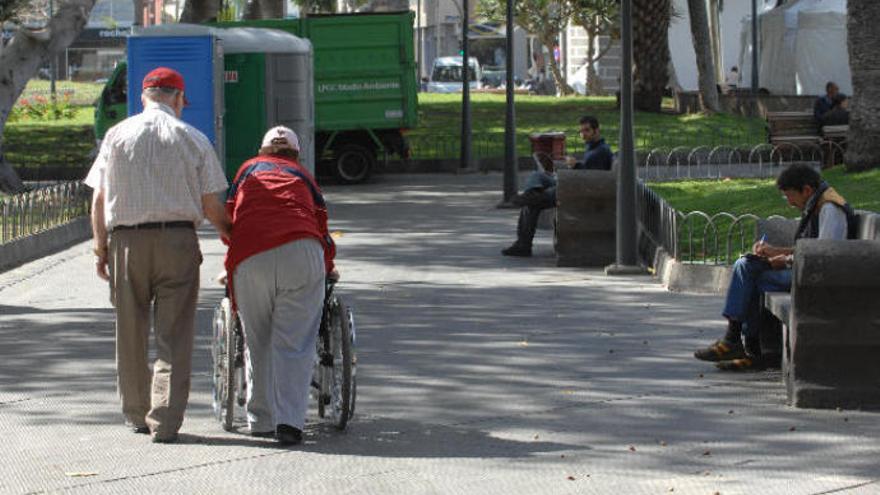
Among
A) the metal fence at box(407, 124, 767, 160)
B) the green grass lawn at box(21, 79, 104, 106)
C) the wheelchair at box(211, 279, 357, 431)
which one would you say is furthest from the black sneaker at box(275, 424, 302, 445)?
the green grass lawn at box(21, 79, 104, 106)

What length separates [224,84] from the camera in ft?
86.3

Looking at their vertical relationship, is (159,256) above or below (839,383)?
above

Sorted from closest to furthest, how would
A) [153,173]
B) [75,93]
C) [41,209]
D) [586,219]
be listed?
[153,173]
[586,219]
[41,209]
[75,93]

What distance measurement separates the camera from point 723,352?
10680 mm

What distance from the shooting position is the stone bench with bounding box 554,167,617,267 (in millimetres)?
17328

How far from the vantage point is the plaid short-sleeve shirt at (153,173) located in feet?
28.1

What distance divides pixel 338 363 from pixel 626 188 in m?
7.92

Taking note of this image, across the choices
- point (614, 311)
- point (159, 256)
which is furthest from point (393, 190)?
point (159, 256)

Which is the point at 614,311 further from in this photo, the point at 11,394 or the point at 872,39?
the point at 872,39

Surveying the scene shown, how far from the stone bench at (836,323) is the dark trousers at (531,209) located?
899cm

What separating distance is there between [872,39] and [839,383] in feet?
40.1

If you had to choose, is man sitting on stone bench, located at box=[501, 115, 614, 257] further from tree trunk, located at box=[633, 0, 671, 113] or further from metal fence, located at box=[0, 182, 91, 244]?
tree trunk, located at box=[633, 0, 671, 113]

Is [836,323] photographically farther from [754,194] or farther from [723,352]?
[754,194]

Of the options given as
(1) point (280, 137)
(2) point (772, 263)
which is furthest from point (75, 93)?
(1) point (280, 137)
